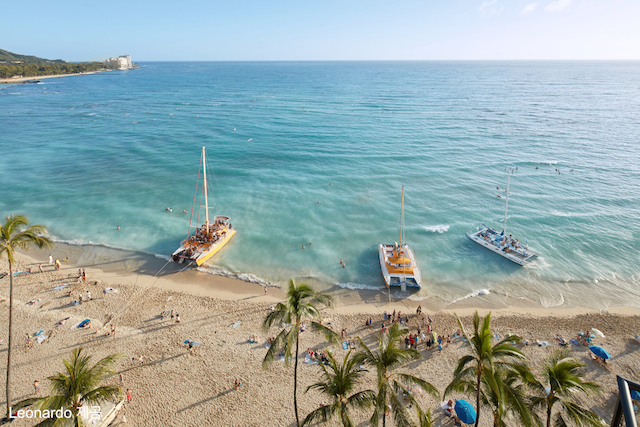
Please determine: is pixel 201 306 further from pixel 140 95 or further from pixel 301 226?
pixel 140 95

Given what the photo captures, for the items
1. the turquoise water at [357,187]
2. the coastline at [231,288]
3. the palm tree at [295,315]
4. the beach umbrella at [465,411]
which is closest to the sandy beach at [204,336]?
the coastline at [231,288]

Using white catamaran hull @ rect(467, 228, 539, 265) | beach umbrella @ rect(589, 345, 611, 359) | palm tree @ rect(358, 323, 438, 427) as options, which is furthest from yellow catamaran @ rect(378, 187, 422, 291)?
palm tree @ rect(358, 323, 438, 427)

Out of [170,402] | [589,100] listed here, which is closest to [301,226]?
[170,402]

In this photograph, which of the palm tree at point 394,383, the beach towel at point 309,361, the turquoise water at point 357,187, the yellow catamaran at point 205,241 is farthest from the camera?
the turquoise water at point 357,187

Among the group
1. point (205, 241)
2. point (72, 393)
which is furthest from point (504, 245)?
point (72, 393)

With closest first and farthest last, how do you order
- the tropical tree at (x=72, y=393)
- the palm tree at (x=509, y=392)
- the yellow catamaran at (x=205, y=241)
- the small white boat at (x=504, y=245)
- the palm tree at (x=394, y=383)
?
the palm tree at (x=509, y=392)
the tropical tree at (x=72, y=393)
the palm tree at (x=394, y=383)
the yellow catamaran at (x=205, y=241)
the small white boat at (x=504, y=245)

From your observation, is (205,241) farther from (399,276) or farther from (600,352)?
(600,352)

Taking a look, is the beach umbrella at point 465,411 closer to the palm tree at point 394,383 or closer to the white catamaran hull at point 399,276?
the palm tree at point 394,383
